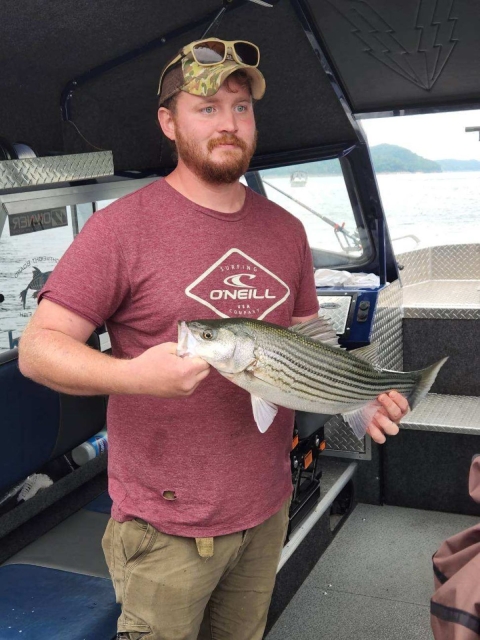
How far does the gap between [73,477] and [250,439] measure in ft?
5.27

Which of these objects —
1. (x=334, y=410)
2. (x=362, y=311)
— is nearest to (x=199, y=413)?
(x=334, y=410)

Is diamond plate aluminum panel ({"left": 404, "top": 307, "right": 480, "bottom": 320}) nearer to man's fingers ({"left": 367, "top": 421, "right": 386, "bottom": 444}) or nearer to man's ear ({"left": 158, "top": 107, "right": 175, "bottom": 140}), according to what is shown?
man's fingers ({"left": 367, "top": 421, "right": 386, "bottom": 444})

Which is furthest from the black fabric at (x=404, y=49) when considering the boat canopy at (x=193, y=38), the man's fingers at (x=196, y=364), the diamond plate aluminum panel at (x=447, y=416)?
the man's fingers at (x=196, y=364)

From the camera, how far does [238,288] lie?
214 cm

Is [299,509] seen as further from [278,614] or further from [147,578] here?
[147,578]

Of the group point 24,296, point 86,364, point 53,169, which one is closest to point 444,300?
point 24,296

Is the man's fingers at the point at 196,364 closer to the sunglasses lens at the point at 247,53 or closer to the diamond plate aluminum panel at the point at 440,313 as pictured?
the sunglasses lens at the point at 247,53

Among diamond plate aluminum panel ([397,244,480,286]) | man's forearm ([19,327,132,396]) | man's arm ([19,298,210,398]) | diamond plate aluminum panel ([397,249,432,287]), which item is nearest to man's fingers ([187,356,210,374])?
man's arm ([19,298,210,398])

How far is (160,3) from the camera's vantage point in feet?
9.37

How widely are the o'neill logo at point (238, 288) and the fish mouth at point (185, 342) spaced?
1.25 ft

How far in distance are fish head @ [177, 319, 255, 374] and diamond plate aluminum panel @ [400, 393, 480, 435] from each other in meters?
2.87

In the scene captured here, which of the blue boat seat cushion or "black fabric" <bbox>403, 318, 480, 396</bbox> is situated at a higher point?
"black fabric" <bbox>403, 318, 480, 396</bbox>

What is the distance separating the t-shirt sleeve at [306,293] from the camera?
7.96ft

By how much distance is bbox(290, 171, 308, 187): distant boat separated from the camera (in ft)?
15.4
